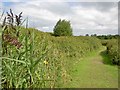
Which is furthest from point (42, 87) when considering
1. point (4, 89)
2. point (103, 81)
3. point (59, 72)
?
point (103, 81)

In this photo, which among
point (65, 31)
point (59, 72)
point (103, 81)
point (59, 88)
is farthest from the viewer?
A: point (65, 31)

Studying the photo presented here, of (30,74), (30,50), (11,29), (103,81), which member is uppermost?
(11,29)

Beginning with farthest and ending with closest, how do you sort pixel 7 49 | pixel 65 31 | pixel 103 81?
pixel 65 31, pixel 103 81, pixel 7 49

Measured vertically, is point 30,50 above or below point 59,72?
above

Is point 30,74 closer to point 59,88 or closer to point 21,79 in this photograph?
point 21,79

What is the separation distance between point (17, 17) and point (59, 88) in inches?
94.5

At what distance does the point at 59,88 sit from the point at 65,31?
2125 centimetres

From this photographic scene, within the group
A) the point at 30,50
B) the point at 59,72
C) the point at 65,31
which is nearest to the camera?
the point at 30,50

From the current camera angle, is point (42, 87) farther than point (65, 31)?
No

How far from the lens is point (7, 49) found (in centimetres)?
365

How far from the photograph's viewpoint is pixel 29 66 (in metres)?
3.38

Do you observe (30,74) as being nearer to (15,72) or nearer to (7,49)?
(15,72)

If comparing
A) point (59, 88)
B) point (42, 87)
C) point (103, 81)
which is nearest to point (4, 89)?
point (42, 87)

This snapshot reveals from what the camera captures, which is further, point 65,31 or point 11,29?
point 65,31
